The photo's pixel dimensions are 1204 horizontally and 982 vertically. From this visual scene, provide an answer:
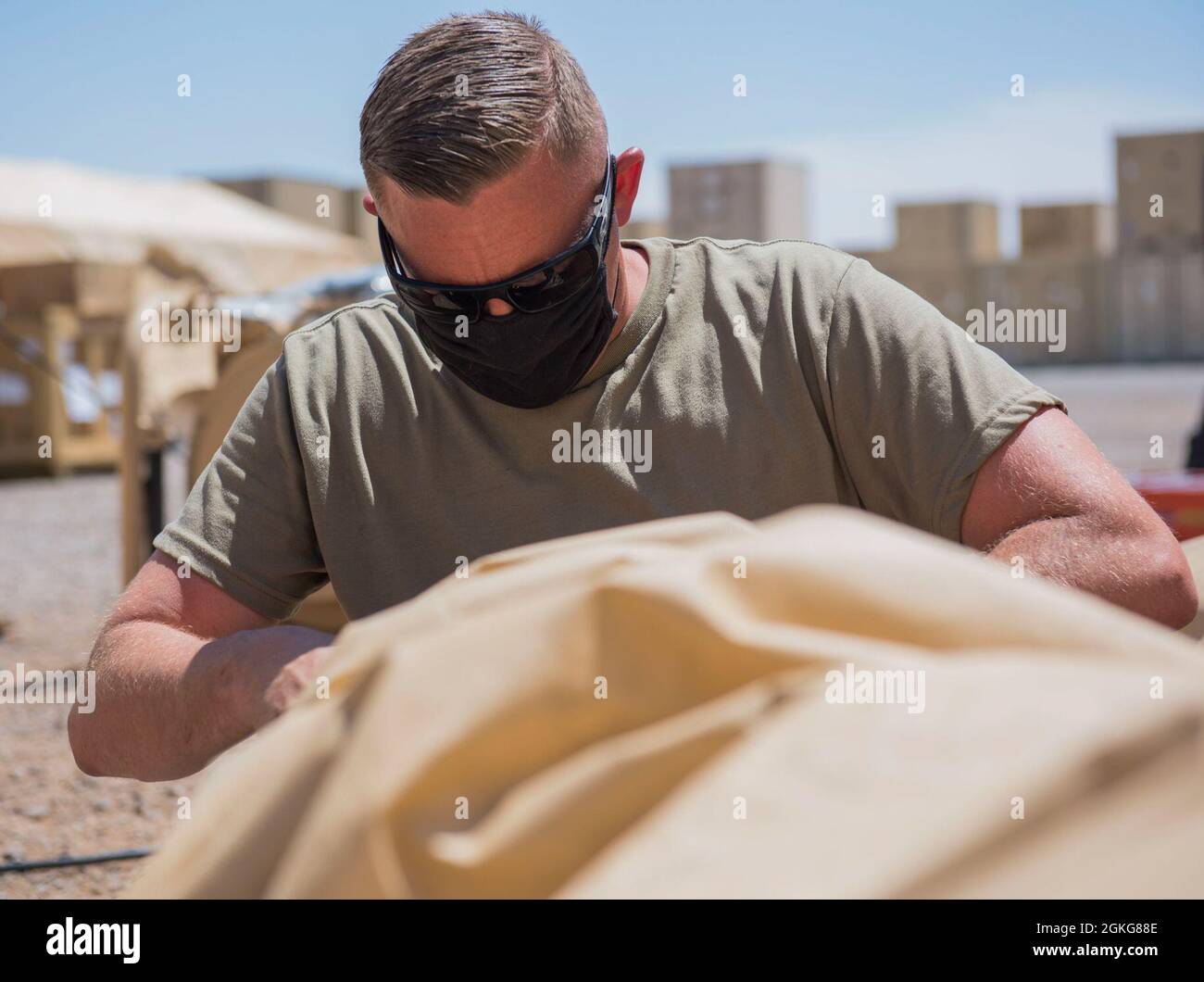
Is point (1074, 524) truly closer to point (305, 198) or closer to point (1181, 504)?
point (1181, 504)

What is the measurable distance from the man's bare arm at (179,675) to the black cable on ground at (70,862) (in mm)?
1256

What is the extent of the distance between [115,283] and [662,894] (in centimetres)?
912

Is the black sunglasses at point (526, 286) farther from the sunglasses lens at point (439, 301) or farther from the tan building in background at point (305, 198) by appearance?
the tan building in background at point (305, 198)

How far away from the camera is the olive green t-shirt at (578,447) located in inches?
71.0

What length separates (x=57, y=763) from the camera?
13.1 feet

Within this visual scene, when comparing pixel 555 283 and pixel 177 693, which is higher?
pixel 555 283

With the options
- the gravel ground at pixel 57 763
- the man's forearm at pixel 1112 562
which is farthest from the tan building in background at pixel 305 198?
the man's forearm at pixel 1112 562

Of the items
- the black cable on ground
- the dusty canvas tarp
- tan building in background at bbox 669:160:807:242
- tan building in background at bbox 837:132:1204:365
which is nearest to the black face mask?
the dusty canvas tarp

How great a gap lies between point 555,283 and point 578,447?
24cm

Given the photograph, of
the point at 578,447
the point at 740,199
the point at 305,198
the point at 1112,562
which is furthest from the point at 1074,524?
the point at 740,199

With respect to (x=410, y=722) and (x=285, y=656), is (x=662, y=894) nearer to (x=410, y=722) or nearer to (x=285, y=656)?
(x=410, y=722)

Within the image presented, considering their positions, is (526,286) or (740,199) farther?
(740,199)

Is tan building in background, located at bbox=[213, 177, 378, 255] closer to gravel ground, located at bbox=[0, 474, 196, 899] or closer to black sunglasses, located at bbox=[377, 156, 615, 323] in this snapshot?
gravel ground, located at bbox=[0, 474, 196, 899]

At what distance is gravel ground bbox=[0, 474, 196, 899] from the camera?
10.0 ft
